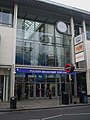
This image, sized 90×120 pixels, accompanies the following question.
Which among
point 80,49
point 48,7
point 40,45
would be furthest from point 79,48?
point 48,7

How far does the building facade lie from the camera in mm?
24297

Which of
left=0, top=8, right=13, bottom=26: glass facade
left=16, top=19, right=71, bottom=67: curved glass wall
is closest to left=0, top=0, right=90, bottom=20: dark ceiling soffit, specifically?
left=0, top=8, right=13, bottom=26: glass facade

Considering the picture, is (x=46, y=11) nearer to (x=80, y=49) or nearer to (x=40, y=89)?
(x=80, y=49)

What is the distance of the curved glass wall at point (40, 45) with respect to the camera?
2598 cm

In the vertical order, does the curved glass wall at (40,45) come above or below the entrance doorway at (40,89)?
above

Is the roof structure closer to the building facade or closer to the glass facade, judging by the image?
the building facade

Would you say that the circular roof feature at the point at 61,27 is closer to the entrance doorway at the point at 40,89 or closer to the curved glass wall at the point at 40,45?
the curved glass wall at the point at 40,45

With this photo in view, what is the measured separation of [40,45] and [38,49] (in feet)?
2.28

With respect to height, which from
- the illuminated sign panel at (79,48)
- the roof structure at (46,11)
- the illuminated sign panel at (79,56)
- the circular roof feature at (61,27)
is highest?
the roof structure at (46,11)

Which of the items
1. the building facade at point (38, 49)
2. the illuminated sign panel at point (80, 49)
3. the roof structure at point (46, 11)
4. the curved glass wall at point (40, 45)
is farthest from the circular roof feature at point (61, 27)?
the illuminated sign panel at point (80, 49)

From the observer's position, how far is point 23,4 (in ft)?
86.4

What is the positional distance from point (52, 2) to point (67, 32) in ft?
18.0

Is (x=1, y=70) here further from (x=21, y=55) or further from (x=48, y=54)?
(x=48, y=54)

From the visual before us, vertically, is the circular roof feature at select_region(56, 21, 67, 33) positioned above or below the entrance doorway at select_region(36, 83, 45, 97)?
above
